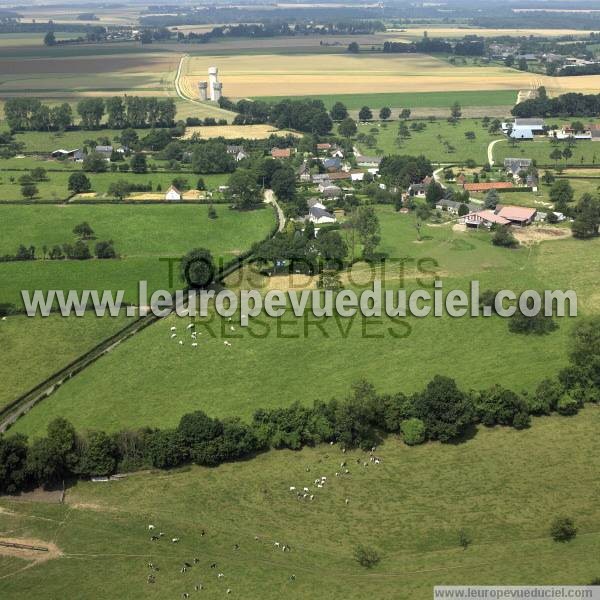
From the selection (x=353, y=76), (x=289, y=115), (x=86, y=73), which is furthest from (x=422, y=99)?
(x=86, y=73)

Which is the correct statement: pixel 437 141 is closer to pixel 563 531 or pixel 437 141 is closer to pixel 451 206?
pixel 451 206

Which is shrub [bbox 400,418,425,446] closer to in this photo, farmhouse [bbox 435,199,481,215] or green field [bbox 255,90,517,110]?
farmhouse [bbox 435,199,481,215]

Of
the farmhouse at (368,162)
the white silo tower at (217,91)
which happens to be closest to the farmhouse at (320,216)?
the farmhouse at (368,162)

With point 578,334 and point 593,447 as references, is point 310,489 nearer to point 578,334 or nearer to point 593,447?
point 593,447

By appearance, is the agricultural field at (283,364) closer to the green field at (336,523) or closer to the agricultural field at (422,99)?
the green field at (336,523)

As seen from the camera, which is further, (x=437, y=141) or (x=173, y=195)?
(x=437, y=141)

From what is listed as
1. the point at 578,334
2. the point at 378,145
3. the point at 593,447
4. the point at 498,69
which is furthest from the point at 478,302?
the point at 498,69
